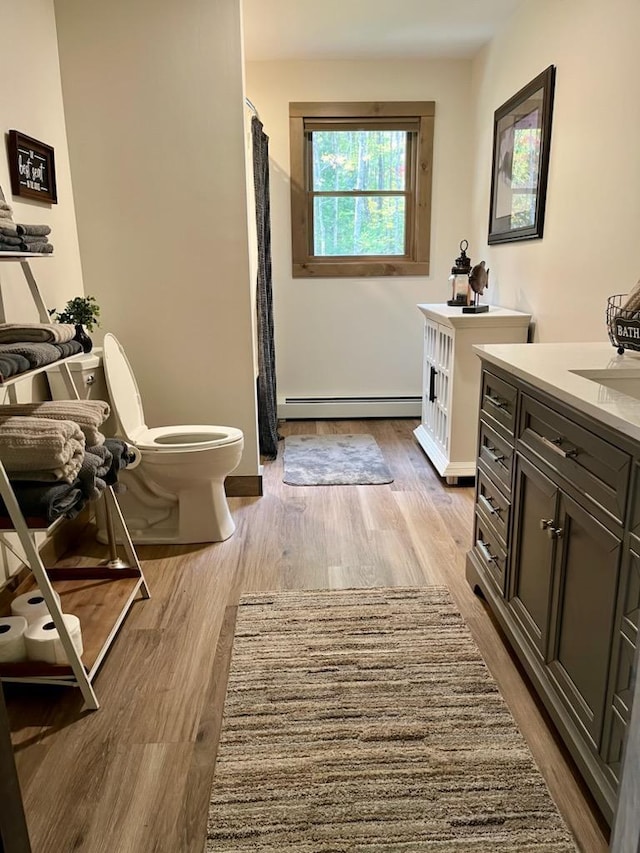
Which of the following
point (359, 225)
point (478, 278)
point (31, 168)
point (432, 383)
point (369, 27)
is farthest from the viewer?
point (359, 225)

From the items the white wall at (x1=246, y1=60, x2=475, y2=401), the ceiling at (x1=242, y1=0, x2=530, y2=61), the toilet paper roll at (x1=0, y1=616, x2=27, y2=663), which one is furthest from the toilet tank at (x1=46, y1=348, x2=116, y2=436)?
the white wall at (x1=246, y1=60, x2=475, y2=401)

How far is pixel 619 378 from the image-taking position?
1736 millimetres

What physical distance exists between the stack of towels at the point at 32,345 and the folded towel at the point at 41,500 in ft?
0.97

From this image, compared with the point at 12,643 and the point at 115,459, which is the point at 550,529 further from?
the point at 12,643

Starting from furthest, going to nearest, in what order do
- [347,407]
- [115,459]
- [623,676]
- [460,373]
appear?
[347,407] < [460,373] < [115,459] < [623,676]

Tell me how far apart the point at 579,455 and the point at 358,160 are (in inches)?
145

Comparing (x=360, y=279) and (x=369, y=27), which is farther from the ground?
(x=369, y=27)

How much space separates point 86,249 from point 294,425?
214 cm

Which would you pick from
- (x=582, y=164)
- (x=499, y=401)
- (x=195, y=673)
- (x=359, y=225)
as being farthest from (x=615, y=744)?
(x=359, y=225)

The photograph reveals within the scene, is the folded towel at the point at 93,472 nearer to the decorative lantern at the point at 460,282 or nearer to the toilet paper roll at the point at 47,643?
the toilet paper roll at the point at 47,643

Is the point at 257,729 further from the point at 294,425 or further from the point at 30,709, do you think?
the point at 294,425

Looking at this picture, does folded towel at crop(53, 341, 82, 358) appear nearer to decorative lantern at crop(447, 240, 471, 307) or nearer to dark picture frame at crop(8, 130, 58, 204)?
dark picture frame at crop(8, 130, 58, 204)

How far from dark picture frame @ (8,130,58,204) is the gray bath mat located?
1842 mm

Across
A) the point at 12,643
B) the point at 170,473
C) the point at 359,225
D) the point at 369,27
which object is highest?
the point at 369,27
